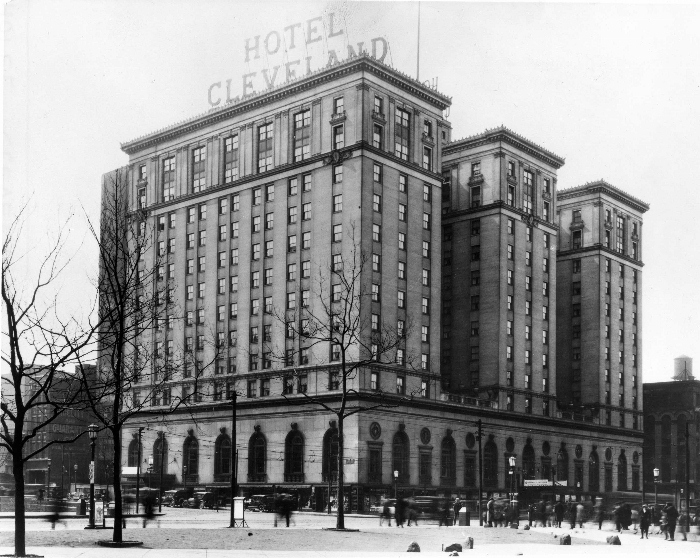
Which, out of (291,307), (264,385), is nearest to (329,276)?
(291,307)

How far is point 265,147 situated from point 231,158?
494cm

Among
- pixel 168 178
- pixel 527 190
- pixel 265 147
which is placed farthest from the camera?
pixel 527 190

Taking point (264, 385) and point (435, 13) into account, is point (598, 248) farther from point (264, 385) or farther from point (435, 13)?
point (435, 13)

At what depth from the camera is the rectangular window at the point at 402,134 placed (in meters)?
88.0

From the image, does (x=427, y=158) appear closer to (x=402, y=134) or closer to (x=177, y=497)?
(x=402, y=134)

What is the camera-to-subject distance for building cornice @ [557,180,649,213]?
11012cm

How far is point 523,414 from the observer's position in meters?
102

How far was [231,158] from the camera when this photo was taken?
315ft

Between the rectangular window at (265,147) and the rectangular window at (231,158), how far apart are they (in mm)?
3419

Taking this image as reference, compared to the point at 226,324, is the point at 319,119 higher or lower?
higher

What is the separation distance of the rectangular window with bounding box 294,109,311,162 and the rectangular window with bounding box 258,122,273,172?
342 centimetres

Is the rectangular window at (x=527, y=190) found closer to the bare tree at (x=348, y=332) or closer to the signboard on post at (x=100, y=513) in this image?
the bare tree at (x=348, y=332)

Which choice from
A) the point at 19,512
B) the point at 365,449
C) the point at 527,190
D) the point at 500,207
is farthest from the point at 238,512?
the point at 527,190

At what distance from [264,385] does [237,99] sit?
28236 mm
